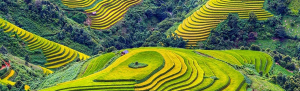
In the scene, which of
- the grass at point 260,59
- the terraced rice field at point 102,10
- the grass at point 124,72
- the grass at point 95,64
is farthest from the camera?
the terraced rice field at point 102,10

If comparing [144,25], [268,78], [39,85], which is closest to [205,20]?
[144,25]

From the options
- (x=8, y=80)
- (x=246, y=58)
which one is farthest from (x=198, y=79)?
(x=8, y=80)

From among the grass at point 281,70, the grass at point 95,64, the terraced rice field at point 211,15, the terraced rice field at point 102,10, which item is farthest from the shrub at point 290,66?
the terraced rice field at point 102,10

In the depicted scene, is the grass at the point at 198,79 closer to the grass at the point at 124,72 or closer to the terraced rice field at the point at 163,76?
the terraced rice field at the point at 163,76

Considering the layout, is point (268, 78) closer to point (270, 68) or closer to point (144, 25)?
point (270, 68)

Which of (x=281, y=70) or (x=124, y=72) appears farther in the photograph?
(x=281, y=70)

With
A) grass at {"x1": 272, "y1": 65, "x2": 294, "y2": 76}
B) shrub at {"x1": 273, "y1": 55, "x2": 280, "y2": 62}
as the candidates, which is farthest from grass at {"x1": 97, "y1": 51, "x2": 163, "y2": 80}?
shrub at {"x1": 273, "y1": 55, "x2": 280, "y2": 62}

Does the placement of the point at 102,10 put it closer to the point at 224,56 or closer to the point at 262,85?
→ the point at 224,56

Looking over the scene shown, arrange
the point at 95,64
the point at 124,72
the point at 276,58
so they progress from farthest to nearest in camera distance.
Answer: the point at 276,58, the point at 95,64, the point at 124,72
